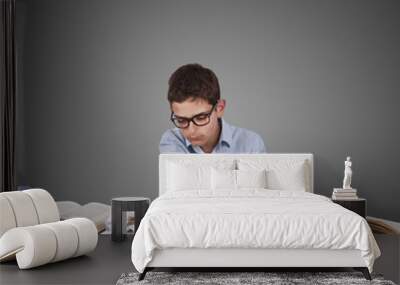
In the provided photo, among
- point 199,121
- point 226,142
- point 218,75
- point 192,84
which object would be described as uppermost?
point 218,75

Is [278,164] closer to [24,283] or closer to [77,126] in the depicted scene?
[77,126]

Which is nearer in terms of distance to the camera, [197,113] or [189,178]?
[189,178]

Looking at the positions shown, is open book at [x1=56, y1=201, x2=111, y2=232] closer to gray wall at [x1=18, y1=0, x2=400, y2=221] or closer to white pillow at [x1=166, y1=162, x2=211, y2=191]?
gray wall at [x1=18, y1=0, x2=400, y2=221]

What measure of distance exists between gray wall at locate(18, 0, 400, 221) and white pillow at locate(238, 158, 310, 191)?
1.22 feet

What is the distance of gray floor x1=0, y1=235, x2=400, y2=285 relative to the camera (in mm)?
4266

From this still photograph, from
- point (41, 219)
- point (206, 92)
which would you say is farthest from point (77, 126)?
point (41, 219)

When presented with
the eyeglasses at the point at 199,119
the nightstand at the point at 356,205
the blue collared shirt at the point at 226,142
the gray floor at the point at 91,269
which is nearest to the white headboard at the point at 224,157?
the blue collared shirt at the point at 226,142

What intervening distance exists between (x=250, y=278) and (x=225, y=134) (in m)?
2.78

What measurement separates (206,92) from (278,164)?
45.9 inches

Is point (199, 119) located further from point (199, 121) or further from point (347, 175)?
point (347, 175)

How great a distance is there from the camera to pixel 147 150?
6852 mm

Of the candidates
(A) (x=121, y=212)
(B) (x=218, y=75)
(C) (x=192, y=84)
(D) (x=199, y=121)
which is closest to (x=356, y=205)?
(D) (x=199, y=121)

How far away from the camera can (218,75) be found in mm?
6824

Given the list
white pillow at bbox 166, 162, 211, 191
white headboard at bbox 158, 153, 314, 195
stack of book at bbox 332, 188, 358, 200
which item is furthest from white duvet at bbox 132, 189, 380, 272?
white headboard at bbox 158, 153, 314, 195
